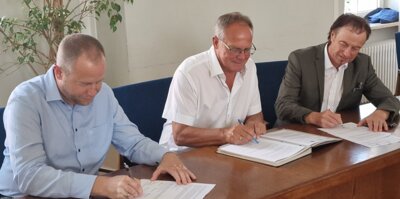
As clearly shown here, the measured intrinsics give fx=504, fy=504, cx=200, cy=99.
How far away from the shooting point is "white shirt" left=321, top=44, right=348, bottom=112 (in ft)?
8.39

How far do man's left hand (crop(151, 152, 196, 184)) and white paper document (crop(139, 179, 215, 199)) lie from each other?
25 mm

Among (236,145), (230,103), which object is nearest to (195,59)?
(230,103)

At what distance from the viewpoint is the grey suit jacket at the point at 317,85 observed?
8.23 feet

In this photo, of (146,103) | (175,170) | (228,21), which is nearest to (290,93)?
(228,21)

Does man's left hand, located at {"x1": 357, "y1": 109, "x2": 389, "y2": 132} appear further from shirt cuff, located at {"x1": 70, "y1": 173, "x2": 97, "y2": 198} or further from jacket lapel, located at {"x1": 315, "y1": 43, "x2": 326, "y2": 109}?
shirt cuff, located at {"x1": 70, "y1": 173, "x2": 97, "y2": 198}

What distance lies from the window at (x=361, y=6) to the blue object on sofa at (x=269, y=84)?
2.25 meters

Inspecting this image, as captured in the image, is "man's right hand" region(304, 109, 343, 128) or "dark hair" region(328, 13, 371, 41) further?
"dark hair" region(328, 13, 371, 41)

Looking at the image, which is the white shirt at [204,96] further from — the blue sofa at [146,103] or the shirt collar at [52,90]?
the shirt collar at [52,90]

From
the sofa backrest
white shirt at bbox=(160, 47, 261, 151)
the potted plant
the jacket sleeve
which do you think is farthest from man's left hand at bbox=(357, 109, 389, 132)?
the potted plant

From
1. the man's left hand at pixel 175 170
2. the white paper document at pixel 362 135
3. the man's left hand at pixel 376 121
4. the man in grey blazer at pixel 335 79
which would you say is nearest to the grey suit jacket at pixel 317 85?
the man in grey blazer at pixel 335 79

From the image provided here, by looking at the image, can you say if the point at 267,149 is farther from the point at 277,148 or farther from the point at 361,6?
the point at 361,6

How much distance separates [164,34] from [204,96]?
126 cm

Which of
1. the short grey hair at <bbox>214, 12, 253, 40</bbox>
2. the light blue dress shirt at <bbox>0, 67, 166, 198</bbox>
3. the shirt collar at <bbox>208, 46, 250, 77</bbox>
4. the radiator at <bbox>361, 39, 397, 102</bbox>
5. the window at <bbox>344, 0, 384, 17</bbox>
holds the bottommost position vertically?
the radiator at <bbox>361, 39, 397, 102</bbox>

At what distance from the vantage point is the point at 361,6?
16.9 ft
